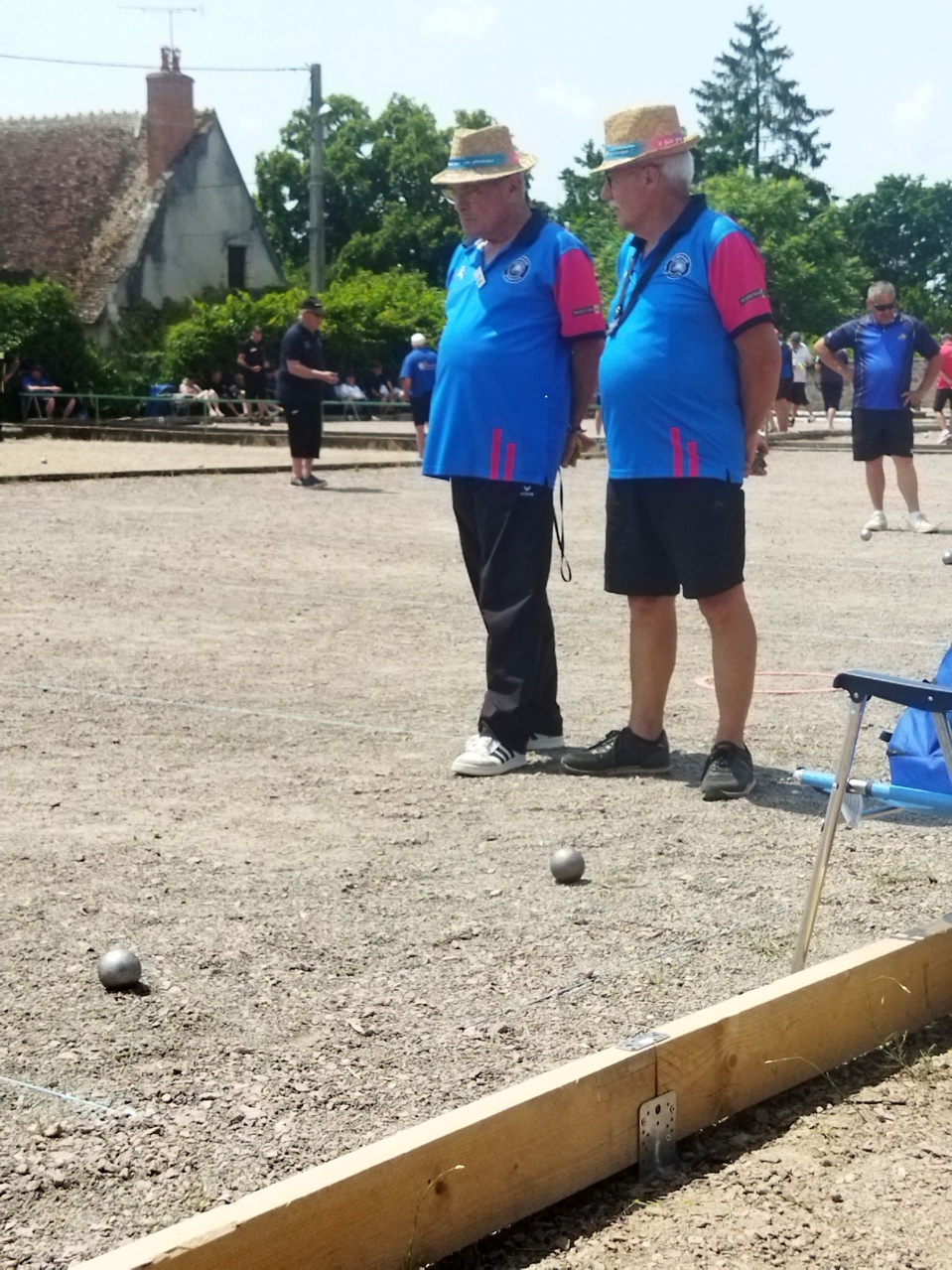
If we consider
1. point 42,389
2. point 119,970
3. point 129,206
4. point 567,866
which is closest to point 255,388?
point 42,389

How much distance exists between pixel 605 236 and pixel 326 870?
3132 inches

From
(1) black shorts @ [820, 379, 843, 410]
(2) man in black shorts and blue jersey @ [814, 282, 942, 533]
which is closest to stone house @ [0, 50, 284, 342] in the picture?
(1) black shorts @ [820, 379, 843, 410]

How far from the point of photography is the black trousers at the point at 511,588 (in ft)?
21.3

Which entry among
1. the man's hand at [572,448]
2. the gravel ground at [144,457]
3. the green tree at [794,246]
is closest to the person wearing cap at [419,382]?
the gravel ground at [144,457]

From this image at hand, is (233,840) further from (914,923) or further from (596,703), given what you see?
(596,703)

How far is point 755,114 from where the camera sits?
106 meters

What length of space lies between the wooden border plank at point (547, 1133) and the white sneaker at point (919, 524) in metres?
11.5

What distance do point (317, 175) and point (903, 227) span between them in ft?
329

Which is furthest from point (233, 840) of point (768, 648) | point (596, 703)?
point (768, 648)

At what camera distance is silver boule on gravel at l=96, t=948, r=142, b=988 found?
4094 mm

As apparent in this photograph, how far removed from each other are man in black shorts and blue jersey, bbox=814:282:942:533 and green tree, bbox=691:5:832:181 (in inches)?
3643

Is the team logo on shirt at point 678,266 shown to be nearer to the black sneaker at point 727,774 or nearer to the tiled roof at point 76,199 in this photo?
the black sneaker at point 727,774

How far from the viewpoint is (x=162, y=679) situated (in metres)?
8.26

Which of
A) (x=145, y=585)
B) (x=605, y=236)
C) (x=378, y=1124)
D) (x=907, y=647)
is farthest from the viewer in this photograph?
(x=605, y=236)
